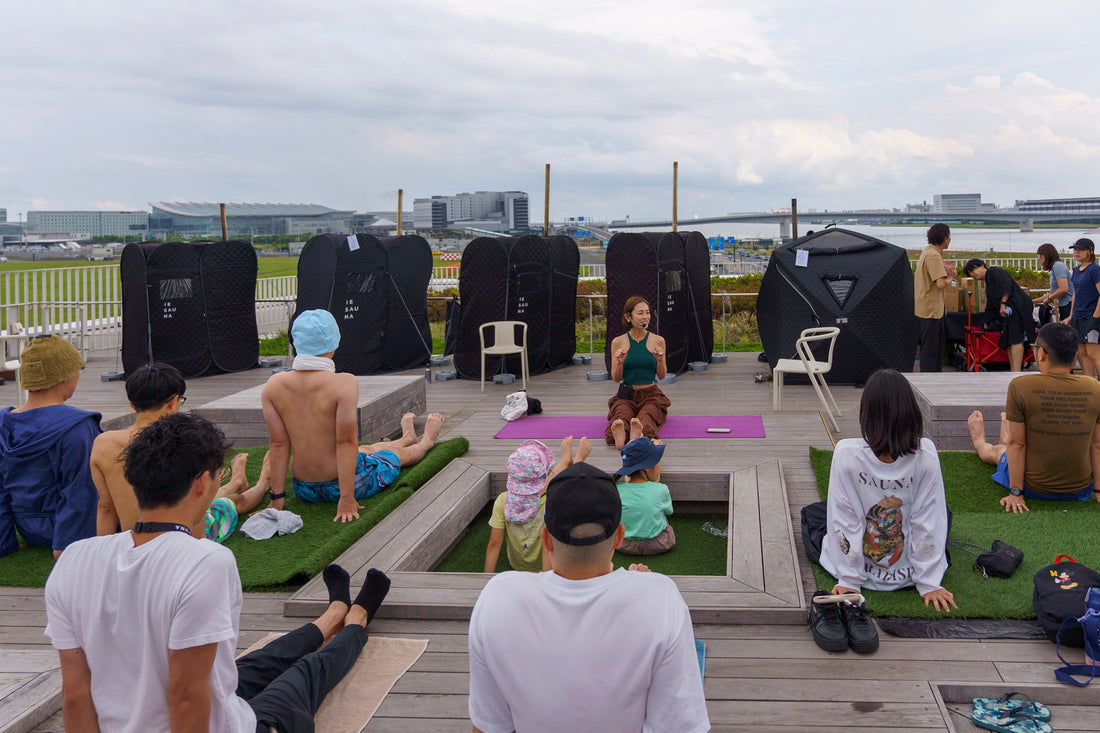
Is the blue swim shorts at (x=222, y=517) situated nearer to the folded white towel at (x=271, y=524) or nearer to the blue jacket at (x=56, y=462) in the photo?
the folded white towel at (x=271, y=524)

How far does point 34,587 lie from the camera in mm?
4152

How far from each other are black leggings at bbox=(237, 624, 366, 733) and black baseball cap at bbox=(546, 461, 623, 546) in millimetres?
1184

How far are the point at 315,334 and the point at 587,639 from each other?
3.28 m

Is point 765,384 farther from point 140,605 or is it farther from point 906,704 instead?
point 140,605

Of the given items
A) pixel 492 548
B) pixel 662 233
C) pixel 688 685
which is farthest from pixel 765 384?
pixel 688 685

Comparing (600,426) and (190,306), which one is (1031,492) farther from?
(190,306)

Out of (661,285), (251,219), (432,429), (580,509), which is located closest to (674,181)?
(661,285)

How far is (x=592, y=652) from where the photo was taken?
1.83m

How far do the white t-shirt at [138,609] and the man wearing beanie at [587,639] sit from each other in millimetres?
635

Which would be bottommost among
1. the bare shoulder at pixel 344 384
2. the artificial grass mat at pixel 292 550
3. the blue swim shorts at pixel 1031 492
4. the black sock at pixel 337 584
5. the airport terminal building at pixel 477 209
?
the artificial grass mat at pixel 292 550

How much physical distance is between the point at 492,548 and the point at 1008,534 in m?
2.65

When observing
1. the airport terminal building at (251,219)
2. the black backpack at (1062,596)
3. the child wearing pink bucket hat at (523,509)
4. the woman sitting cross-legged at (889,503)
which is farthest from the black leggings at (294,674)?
the airport terminal building at (251,219)

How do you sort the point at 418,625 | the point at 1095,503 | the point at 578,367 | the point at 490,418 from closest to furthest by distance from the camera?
the point at 418,625
the point at 1095,503
the point at 490,418
the point at 578,367

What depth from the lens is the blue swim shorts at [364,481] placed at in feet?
17.0
